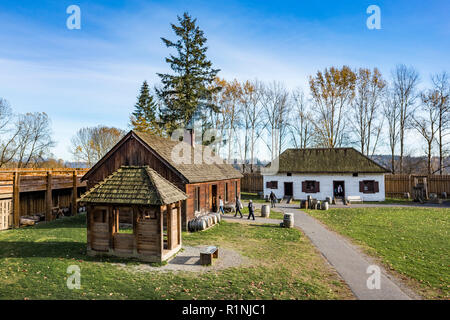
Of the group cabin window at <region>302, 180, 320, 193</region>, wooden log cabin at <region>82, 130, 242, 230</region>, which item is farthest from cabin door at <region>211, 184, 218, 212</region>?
cabin window at <region>302, 180, 320, 193</region>

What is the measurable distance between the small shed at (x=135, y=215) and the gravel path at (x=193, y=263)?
49 centimetres

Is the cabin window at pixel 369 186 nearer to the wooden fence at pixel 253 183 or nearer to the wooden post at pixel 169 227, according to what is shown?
the wooden fence at pixel 253 183

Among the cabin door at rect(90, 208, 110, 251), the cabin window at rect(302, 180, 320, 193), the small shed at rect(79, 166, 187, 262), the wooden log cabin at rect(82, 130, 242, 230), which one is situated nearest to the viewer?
the small shed at rect(79, 166, 187, 262)

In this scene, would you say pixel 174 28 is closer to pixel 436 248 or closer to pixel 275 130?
pixel 275 130

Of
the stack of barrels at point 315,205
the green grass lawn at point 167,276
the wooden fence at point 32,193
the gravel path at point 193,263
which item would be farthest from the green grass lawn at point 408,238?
the wooden fence at point 32,193

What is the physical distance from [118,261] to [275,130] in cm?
3676

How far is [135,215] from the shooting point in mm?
10781

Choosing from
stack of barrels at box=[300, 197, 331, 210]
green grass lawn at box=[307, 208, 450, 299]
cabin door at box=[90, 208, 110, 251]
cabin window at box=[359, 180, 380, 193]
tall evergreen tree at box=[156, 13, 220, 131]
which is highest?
tall evergreen tree at box=[156, 13, 220, 131]

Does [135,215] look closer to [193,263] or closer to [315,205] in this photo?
[193,263]

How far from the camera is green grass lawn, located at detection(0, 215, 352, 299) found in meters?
7.63

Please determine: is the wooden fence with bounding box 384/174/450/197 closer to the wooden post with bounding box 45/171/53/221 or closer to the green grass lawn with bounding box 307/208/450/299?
the green grass lawn with bounding box 307/208/450/299

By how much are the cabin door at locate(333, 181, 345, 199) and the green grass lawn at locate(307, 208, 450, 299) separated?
6.26m

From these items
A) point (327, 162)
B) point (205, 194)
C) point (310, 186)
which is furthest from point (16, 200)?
point (327, 162)

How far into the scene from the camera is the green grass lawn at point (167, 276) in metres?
7.63
